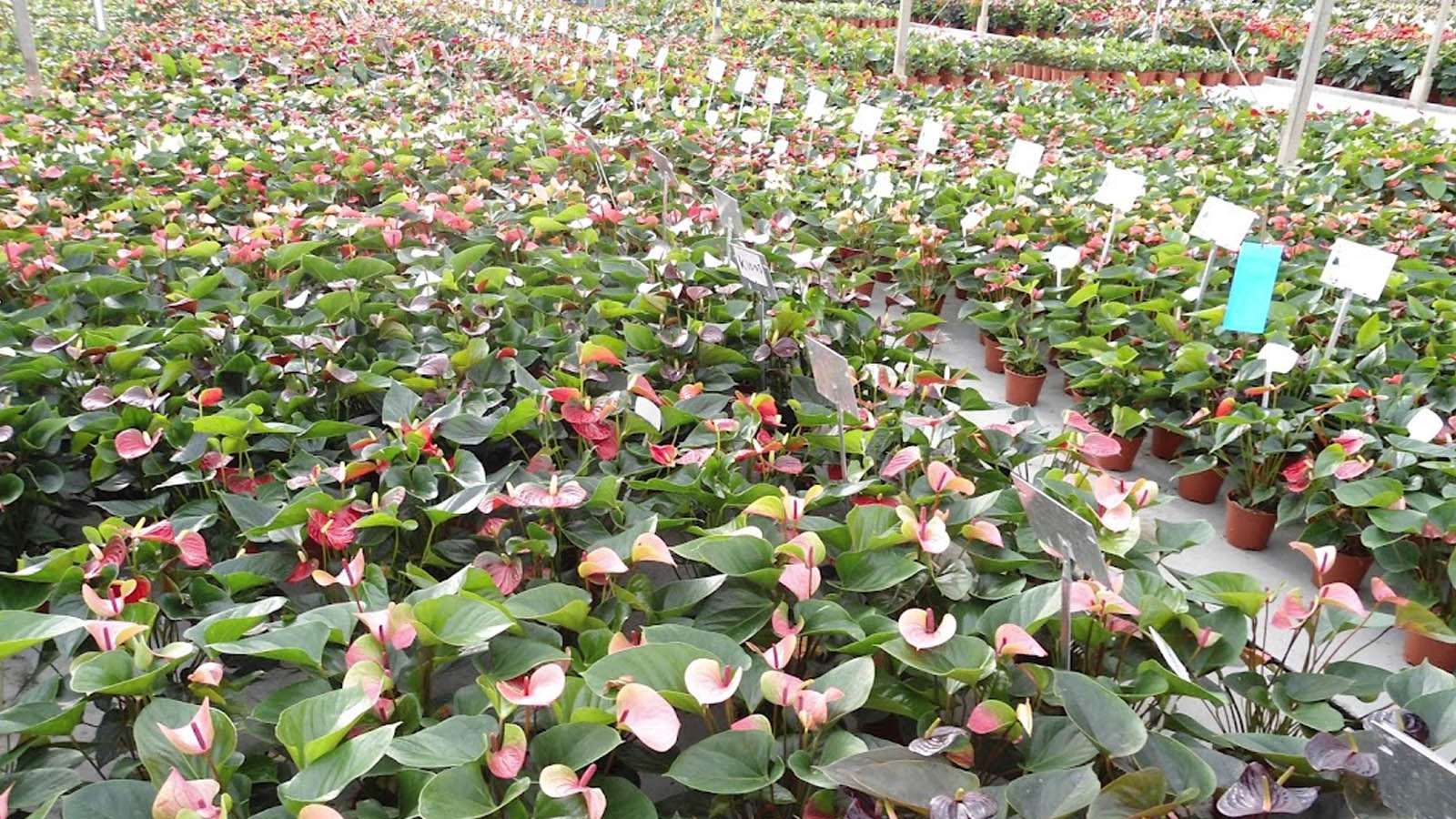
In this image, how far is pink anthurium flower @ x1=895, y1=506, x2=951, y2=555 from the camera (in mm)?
1438

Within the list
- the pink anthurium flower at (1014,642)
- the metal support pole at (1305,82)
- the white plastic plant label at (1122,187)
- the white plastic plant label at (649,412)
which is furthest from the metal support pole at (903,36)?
the pink anthurium flower at (1014,642)

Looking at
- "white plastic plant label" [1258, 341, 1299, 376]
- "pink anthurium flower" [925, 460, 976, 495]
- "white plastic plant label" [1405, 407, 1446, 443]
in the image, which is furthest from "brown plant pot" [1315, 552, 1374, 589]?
"pink anthurium flower" [925, 460, 976, 495]

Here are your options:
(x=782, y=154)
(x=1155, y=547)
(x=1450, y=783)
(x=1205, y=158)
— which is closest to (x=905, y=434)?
(x=1155, y=547)

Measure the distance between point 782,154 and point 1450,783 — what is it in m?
3.94

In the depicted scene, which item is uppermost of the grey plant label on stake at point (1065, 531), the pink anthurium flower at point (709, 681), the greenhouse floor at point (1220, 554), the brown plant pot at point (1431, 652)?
the grey plant label on stake at point (1065, 531)

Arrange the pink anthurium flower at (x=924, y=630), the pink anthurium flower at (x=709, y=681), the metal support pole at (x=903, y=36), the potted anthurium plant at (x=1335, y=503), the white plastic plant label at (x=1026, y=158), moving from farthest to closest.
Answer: the metal support pole at (x=903, y=36), the white plastic plant label at (x=1026, y=158), the potted anthurium plant at (x=1335, y=503), the pink anthurium flower at (x=924, y=630), the pink anthurium flower at (x=709, y=681)

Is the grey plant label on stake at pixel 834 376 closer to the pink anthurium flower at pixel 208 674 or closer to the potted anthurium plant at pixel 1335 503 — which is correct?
the pink anthurium flower at pixel 208 674

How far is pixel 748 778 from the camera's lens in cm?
112

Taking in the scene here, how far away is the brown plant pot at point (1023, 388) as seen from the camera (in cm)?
318

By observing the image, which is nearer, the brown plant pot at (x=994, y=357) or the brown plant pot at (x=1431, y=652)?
the brown plant pot at (x=1431, y=652)

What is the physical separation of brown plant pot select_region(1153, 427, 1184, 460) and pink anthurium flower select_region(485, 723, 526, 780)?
2248 mm

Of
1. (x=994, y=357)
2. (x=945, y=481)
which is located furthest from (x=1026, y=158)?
(x=945, y=481)

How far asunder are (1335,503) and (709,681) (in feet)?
5.73

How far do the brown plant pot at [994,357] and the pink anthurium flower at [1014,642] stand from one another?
2221mm
